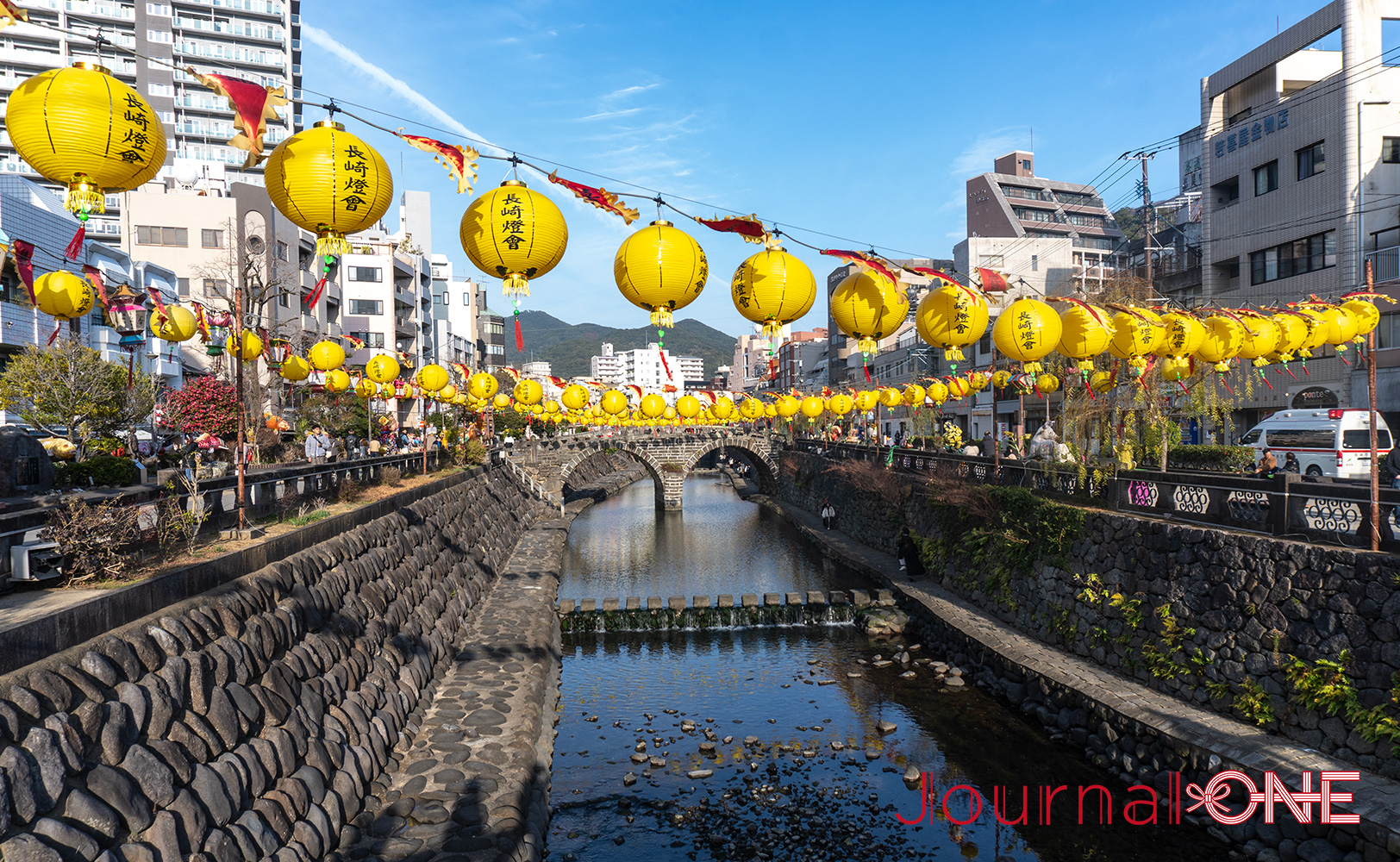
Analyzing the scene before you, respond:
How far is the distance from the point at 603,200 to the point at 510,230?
5.18ft

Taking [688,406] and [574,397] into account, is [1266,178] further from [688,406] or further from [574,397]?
[574,397]

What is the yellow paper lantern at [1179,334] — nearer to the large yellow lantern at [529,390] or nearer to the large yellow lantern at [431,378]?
the large yellow lantern at [431,378]

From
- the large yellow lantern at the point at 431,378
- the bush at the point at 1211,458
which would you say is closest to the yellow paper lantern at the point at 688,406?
A: the large yellow lantern at the point at 431,378

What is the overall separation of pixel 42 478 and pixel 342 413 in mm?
20688

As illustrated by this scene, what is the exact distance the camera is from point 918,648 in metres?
20.5

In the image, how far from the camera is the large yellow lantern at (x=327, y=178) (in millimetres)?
7000

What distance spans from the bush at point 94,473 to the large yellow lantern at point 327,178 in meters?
11.5

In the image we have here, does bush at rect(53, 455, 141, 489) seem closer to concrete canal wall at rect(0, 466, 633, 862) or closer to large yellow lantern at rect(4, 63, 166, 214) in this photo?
concrete canal wall at rect(0, 466, 633, 862)

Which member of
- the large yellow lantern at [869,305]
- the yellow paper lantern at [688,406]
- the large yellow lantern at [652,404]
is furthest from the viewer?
the large yellow lantern at [652,404]

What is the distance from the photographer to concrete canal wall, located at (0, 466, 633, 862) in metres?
6.01

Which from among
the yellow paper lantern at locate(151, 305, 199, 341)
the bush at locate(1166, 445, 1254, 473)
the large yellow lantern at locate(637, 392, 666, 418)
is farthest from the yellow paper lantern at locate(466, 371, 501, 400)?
the bush at locate(1166, 445, 1254, 473)

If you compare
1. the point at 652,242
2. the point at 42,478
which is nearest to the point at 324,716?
the point at 652,242

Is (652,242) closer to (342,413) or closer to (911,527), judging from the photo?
(911,527)

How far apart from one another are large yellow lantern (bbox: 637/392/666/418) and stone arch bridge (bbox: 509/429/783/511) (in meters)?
21.4
